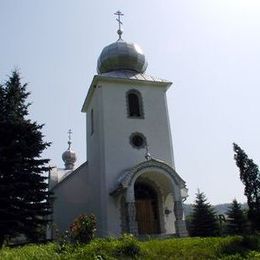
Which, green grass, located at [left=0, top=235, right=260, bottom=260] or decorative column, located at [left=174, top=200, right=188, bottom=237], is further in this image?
decorative column, located at [left=174, top=200, right=188, bottom=237]

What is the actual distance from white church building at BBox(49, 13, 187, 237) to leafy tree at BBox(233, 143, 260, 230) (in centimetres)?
455

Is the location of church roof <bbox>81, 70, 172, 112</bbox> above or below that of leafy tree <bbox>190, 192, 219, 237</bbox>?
above

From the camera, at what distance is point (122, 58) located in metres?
23.7

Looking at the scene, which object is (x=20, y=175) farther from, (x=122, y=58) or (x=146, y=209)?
(x=122, y=58)

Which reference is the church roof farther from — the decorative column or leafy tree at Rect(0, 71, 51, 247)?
the decorative column

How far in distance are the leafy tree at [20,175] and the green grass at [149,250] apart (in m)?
4.67

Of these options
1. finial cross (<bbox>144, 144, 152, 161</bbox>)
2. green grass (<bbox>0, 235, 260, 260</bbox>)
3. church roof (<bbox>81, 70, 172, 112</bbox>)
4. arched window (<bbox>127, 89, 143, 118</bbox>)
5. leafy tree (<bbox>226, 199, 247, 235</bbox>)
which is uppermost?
church roof (<bbox>81, 70, 172, 112</bbox>)

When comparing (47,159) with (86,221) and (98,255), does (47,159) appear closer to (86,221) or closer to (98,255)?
(86,221)

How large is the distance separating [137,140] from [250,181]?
6898 mm

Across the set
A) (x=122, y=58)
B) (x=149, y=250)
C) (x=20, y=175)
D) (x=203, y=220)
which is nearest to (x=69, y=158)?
(x=203, y=220)

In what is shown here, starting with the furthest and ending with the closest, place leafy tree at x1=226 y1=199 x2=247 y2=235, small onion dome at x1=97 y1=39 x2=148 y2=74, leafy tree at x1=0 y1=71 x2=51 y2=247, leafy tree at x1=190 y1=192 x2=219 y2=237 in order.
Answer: leafy tree at x1=226 y1=199 x2=247 y2=235, leafy tree at x1=190 y1=192 x2=219 y2=237, small onion dome at x1=97 y1=39 x2=148 y2=74, leafy tree at x1=0 y1=71 x2=51 y2=247

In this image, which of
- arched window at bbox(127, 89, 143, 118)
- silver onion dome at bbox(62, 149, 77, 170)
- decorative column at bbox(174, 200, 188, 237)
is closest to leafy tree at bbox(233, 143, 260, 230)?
decorative column at bbox(174, 200, 188, 237)

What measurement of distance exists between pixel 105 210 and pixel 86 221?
21.3ft

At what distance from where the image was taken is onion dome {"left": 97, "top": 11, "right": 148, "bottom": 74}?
78.1ft
